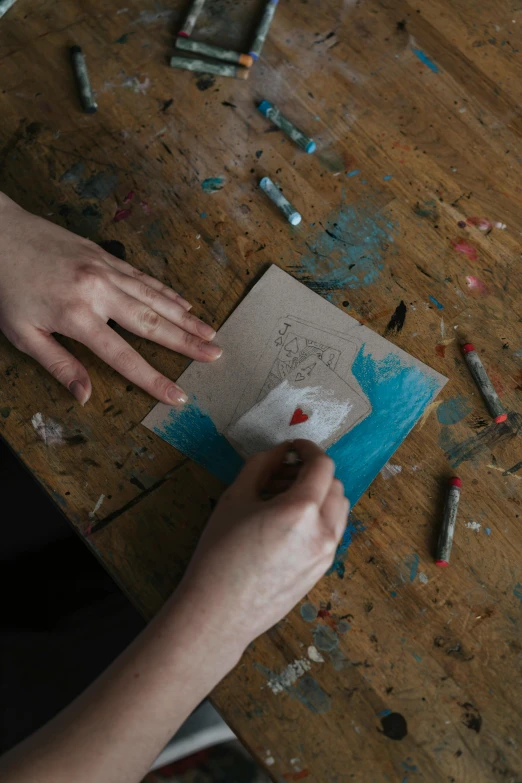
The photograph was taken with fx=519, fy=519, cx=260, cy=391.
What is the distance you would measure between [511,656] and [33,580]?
92cm

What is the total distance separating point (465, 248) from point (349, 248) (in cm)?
23

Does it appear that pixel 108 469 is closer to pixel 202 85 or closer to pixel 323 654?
pixel 323 654

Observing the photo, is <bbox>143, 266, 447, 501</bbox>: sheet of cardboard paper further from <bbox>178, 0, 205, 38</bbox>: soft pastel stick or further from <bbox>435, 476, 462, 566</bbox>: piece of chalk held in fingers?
<bbox>178, 0, 205, 38</bbox>: soft pastel stick

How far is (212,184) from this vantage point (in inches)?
42.2

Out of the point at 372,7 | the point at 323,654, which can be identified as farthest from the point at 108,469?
the point at 372,7

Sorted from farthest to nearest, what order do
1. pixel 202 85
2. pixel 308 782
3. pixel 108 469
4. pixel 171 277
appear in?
pixel 202 85 → pixel 171 277 → pixel 108 469 → pixel 308 782

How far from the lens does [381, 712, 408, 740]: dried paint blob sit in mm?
804

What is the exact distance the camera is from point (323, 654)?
84cm

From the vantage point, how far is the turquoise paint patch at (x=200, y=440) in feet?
3.06

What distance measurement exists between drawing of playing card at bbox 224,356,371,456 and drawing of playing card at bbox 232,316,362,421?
0.04 ft

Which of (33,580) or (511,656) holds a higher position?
(511,656)

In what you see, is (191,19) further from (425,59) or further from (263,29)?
(425,59)

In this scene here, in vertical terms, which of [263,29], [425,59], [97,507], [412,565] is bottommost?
[97,507]

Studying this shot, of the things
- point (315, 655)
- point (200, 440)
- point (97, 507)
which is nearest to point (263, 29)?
point (200, 440)
